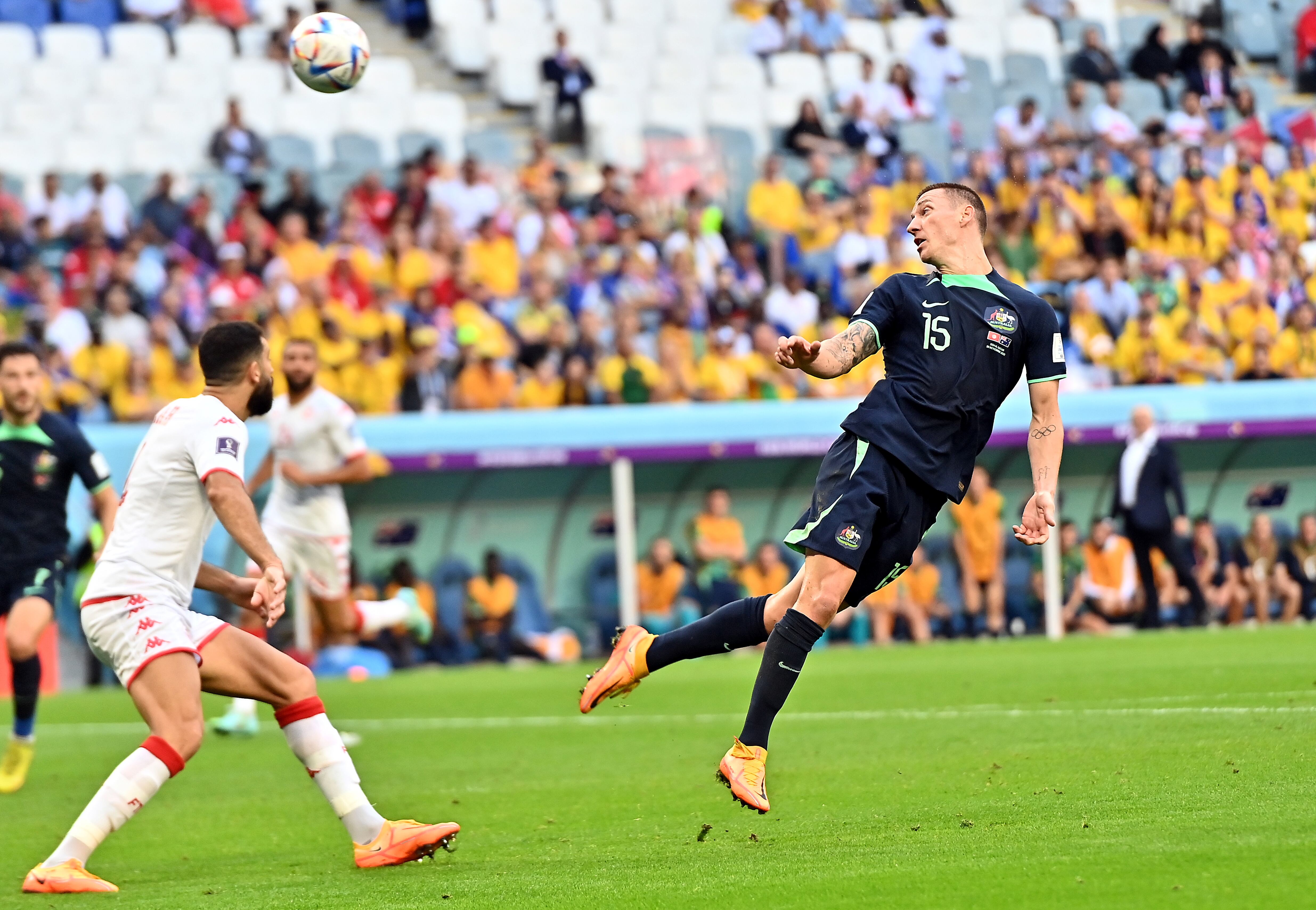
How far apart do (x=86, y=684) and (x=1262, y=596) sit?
1146 centimetres

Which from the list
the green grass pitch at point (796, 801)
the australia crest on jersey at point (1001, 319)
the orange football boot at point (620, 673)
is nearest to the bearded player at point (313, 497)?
the green grass pitch at point (796, 801)

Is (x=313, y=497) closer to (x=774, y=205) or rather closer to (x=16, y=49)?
(x=774, y=205)

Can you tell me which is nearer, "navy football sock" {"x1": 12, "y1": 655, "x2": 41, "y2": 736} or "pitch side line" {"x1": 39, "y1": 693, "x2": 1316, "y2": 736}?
"pitch side line" {"x1": 39, "y1": 693, "x2": 1316, "y2": 736}

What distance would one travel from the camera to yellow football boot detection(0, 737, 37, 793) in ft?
30.6

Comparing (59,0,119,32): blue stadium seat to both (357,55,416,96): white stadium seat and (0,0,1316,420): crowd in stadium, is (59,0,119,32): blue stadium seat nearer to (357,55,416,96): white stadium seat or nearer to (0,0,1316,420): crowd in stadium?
(0,0,1316,420): crowd in stadium

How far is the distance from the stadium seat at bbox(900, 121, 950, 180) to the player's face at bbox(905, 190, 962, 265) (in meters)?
17.0

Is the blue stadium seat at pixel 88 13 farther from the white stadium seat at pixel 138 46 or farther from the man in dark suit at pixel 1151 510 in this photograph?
the man in dark suit at pixel 1151 510

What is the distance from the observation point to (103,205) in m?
19.1

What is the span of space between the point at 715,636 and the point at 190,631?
6.22 feet

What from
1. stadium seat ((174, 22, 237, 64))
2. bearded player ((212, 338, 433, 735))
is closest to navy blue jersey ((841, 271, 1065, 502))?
bearded player ((212, 338, 433, 735))

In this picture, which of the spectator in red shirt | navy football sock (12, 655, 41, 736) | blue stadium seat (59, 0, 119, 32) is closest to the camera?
navy football sock (12, 655, 41, 736)

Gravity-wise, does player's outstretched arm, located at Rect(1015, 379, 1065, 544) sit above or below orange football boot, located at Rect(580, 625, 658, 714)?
above

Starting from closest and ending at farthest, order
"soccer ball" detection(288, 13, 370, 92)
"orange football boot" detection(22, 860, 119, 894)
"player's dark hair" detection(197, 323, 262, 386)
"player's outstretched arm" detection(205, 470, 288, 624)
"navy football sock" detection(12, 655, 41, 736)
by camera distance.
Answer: "player's outstretched arm" detection(205, 470, 288, 624) < "orange football boot" detection(22, 860, 119, 894) < "player's dark hair" detection(197, 323, 262, 386) < "navy football sock" detection(12, 655, 41, 736) < "soccer ball" detection(288, 13, 370, 92)

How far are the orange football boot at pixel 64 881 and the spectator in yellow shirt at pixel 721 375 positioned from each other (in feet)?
43.2
